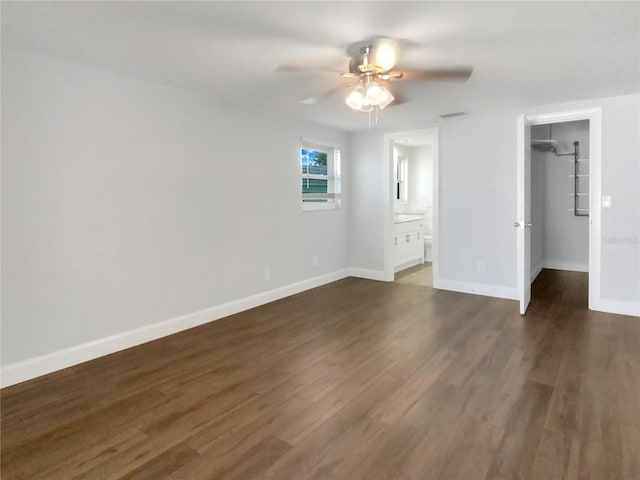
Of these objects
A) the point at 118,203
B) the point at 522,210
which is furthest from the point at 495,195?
the point at 118,203

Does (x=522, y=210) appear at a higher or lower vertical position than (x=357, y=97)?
lower

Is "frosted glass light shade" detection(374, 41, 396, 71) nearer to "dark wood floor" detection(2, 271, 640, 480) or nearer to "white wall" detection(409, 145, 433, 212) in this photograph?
"dark wood floor" detection(2, 271, 640, 480)

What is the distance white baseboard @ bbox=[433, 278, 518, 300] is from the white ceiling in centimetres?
232

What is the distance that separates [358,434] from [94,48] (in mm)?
2936

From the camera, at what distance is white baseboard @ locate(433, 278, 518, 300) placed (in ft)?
15.0

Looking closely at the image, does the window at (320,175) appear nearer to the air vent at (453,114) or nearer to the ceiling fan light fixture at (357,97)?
the air vent at (453,114)

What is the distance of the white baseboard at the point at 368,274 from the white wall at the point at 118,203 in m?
1.80

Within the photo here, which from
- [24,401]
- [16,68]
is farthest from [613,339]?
[16,68]

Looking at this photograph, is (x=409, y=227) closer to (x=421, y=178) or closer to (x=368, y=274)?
(x=368, y=274)

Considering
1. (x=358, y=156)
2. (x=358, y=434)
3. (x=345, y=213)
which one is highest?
(x=358, y=156)

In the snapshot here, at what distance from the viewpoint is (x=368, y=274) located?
5797mm

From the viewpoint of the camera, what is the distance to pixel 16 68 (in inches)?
99.0

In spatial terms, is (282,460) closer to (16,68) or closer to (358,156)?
(16,68)

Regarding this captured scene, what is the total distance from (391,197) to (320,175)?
1108mm
